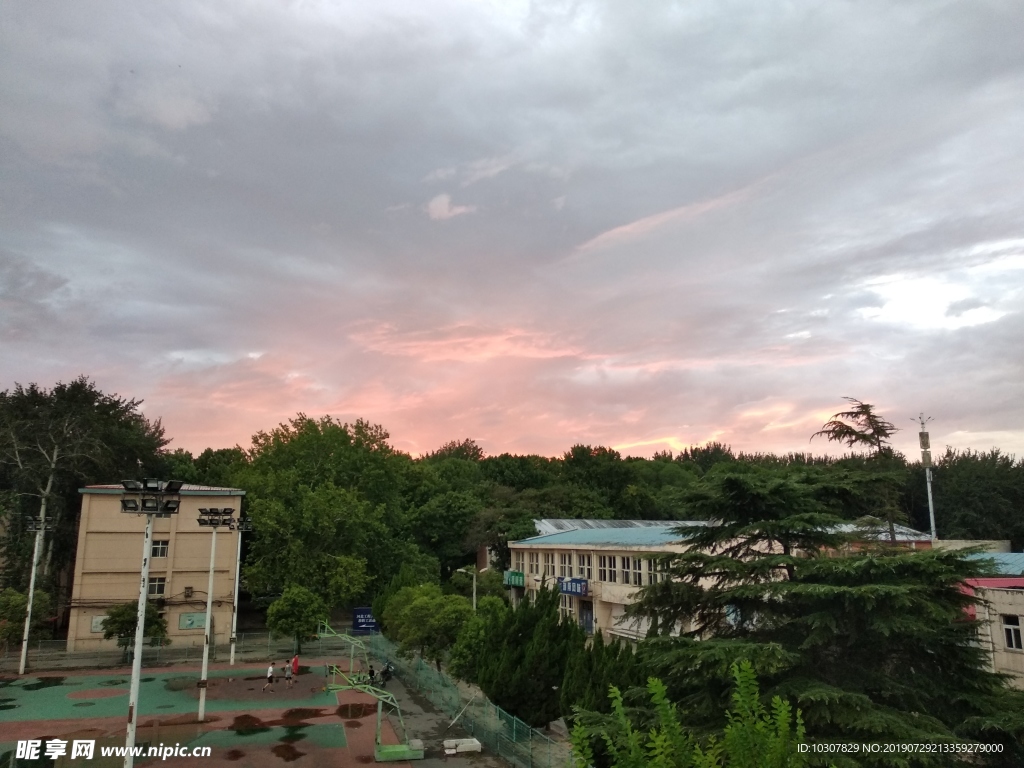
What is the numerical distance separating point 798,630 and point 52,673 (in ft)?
128

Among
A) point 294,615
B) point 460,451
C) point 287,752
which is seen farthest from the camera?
point 460,451

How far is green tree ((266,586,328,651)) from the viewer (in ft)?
124

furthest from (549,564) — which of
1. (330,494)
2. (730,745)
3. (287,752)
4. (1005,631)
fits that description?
(730,745)

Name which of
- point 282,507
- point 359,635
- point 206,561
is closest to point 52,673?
point 206,561

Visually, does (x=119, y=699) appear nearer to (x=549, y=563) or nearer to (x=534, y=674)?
(x=534, y=674)

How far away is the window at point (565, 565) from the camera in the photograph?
45.1m

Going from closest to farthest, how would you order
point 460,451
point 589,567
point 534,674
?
point 534,674 < point 589,567 < point 460,451

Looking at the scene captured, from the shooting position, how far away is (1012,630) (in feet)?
73.7

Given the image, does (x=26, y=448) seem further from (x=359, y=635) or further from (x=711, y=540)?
(x=711, y=540)

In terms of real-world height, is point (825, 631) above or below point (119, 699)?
above

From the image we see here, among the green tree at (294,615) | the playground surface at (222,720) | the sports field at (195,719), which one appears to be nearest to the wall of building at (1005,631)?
the playground surface at (222,720)

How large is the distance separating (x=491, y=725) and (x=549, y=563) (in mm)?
22007

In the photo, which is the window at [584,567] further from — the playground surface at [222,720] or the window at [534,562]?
the playground surface at [222,720]

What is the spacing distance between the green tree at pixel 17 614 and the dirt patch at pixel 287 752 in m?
22.5
